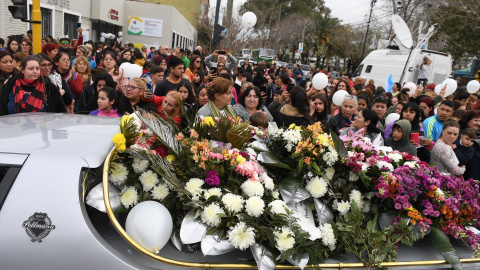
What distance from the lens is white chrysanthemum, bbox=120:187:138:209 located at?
2.48 meters

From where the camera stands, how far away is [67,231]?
80.9 inches

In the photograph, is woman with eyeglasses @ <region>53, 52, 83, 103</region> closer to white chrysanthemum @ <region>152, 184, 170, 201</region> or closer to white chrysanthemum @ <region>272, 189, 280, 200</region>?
white chrysanthemum @ <region>152, 184, 170, 201</region>

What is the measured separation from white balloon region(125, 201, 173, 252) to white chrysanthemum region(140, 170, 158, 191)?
0.55ft

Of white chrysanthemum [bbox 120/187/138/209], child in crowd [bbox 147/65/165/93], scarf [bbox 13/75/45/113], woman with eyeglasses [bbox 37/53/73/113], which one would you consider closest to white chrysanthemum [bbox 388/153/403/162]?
white chrysanthemum [bbox 120/187/138/209]

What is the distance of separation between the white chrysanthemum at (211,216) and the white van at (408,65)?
13846 millimetres

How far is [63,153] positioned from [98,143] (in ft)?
0.87

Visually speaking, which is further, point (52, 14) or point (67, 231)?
point (52, 14)

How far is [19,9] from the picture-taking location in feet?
24.9

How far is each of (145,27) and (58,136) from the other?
33656 mm

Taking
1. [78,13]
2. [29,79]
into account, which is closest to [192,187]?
[29,79]

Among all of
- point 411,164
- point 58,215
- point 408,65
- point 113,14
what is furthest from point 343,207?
point 113,14

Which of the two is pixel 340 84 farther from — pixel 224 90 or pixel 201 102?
pixel 224 90

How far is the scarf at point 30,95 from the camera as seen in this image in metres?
4.62

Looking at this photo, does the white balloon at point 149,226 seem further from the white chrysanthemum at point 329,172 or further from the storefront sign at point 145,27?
the storefront sign at point 145,27
